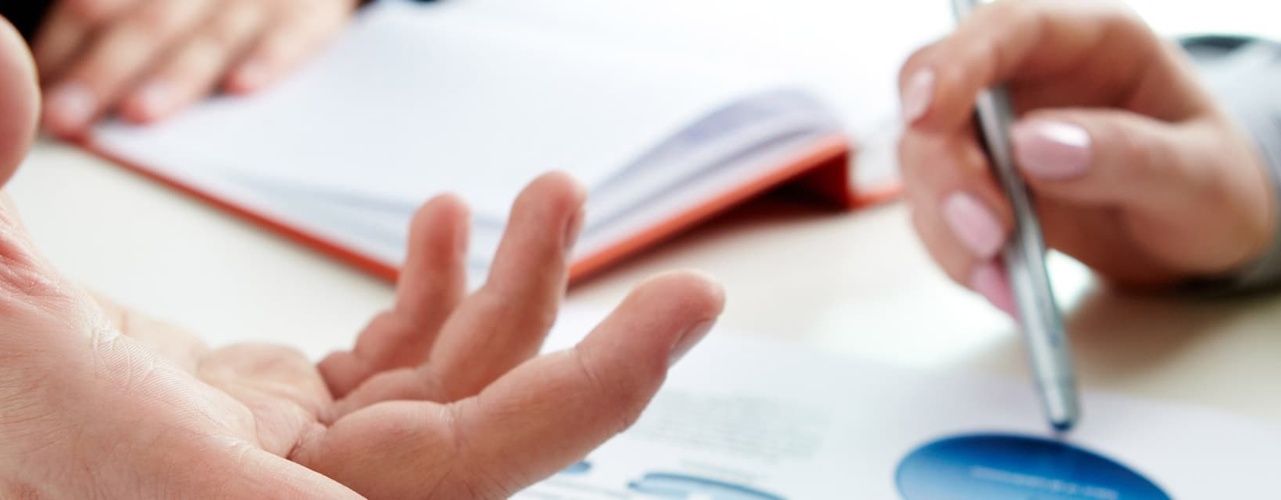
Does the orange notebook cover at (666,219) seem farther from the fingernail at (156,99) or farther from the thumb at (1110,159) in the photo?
the thumb at (1110,159)

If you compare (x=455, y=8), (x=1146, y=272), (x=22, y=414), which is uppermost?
(x=455, y=8)

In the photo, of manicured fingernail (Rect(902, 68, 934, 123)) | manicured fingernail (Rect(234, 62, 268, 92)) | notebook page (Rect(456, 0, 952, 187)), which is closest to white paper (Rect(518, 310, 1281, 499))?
manicured fingernail (Rect(902, 68, 934, 123))

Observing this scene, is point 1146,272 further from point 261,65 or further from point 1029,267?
point 261,65

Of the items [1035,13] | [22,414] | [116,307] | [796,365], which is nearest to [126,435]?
[22,414]

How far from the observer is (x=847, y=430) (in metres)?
0.43

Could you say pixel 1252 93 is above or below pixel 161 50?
above

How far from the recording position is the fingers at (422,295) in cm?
40

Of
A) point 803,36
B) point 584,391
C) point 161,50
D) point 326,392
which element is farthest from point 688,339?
point 161,50

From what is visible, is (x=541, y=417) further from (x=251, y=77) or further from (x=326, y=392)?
(x=251, y=77)

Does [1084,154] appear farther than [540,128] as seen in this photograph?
No

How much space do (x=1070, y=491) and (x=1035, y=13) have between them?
221 millimetres

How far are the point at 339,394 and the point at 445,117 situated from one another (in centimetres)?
31

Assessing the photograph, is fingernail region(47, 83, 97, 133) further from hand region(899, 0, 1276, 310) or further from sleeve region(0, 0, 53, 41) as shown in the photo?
hand region(899, 0, 1276, 310)

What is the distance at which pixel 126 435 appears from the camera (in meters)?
0.25
